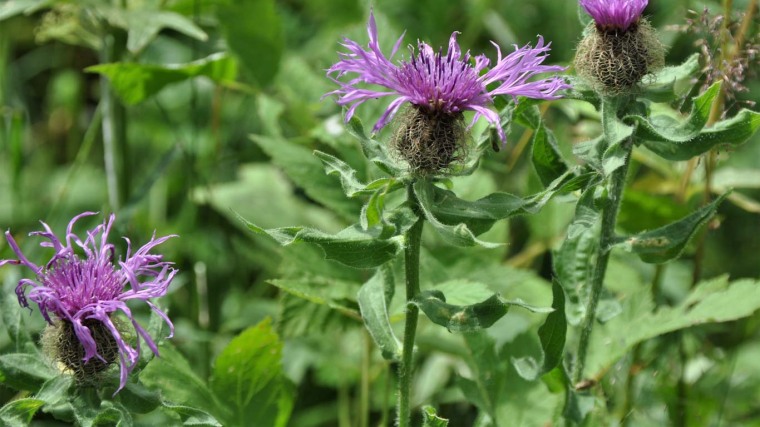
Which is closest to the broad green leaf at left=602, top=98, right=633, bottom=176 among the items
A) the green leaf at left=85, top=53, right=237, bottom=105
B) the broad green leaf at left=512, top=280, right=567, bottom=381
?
the broad green leaf at left=512, top=280, right=567, bottom=381

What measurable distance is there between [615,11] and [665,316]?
2.83 ft

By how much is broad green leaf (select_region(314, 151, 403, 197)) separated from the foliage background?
16.6 inches

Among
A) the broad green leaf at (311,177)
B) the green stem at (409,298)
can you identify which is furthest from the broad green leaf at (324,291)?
the green stem at (409,298)

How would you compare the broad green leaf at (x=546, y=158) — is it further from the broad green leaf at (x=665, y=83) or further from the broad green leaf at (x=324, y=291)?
the broad green leaf at (x=324, y=291)

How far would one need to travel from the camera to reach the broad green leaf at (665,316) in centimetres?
229

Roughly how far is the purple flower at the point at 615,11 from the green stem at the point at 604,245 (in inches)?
10.0

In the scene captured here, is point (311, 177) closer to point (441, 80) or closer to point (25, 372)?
point (441, 80)

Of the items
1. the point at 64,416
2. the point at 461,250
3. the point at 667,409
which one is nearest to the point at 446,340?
the point at 461,250

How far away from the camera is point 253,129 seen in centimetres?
433

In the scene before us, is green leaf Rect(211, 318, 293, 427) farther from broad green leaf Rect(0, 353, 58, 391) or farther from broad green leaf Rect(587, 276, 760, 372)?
broad green leaf Rect(587, 276, 760, 372)

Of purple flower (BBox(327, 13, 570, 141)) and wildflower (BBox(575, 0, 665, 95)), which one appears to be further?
wildflower (BBox(575, 0, 665, 95))

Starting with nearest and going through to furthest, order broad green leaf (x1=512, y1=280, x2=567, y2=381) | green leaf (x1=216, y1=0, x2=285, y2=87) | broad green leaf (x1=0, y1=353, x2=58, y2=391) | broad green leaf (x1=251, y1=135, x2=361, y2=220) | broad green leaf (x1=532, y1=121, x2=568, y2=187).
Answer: broad green leaf (x1=0, y1=353, x2=58, y2=391), broad green leaf (x1=512, y1=280, x2=567, y2=381), broad green leaf (x1=532, y1=121, x2=568, y2=187), broad green leaf (x1=251, y1=135, x2=361, y2=220), green leaf (x1=216, y1=0, x2=285, y2=87)

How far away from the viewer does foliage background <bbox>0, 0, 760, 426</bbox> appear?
2693 millimetres

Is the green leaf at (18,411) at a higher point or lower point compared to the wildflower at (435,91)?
lower
